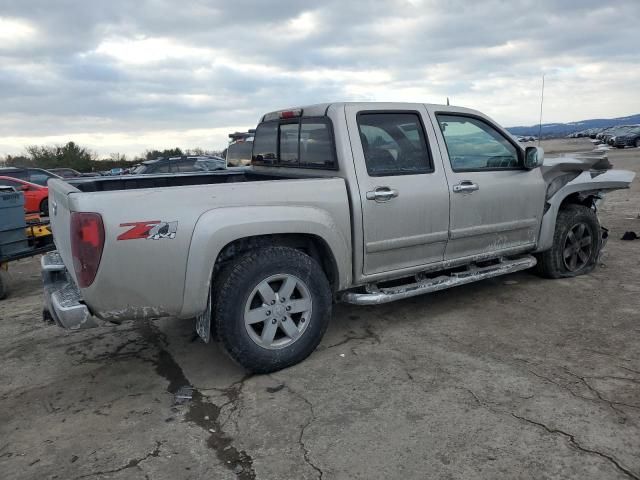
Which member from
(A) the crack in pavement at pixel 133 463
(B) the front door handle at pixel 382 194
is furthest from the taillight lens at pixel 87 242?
(B) the front door handle at pixel 382 194

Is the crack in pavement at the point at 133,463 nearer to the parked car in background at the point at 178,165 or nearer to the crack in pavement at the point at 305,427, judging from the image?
the crack in pavement at the point at 305,427

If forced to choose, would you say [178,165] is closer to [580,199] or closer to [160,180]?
[160,180]

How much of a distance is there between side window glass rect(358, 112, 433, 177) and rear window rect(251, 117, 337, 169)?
0.29 m

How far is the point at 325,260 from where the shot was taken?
12.6 feet

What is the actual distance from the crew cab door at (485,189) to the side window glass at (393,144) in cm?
19

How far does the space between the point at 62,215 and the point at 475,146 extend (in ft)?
11.0

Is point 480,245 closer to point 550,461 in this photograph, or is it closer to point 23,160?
point 550,461

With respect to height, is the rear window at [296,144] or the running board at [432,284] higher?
the rear window at [296,144]

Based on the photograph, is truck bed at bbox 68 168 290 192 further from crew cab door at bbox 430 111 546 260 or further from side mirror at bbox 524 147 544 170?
side mirror at bbox 524 147 544 170

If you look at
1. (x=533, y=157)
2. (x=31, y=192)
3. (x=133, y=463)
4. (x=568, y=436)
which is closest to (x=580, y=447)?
(x=568, y=436)

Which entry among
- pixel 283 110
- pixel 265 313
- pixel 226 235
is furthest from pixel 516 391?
pixel 283 110

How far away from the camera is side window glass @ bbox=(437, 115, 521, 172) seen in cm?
437

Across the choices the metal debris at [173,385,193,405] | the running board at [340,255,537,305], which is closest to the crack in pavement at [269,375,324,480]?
the metal debris at [173,385,193,405]

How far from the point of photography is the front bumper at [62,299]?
120 inches
